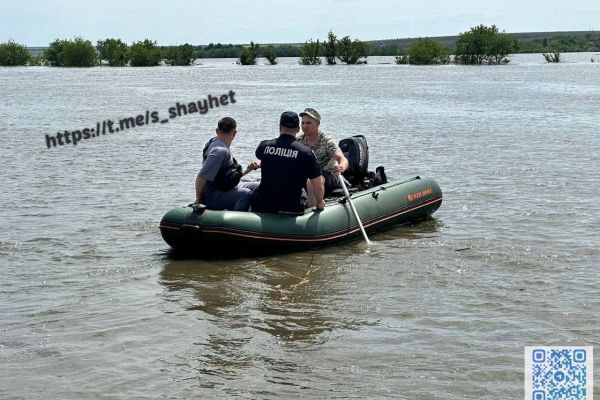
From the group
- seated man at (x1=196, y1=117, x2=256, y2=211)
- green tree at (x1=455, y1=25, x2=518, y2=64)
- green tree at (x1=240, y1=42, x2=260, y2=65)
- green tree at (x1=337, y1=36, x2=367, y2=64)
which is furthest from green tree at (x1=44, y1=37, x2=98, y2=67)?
seated man at (x1=196, y1=117, x2=256, y2=211)

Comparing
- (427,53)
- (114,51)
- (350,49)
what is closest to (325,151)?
(427,53)

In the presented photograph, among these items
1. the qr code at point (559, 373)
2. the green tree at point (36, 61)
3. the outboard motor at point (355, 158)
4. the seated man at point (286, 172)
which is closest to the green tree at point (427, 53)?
the green tree at point (36, 61)

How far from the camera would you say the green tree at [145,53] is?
90250 mm

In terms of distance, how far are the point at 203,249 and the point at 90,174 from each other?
6907 millimetres

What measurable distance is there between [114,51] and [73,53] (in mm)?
4169

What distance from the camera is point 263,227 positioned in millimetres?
9086

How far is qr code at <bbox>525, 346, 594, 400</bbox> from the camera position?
571 cm

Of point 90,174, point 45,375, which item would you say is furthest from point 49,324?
point 90,174

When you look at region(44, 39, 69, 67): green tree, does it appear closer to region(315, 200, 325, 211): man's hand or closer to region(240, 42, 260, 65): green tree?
region(240, 42, 260, 65): green tree

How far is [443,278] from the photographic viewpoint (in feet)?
27.7

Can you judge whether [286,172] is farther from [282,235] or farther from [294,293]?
[294,293]

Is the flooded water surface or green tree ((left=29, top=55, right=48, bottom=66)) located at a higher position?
green tree ((left=29, top=55, right=48, bottom=66))

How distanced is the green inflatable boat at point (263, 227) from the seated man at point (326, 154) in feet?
0.79

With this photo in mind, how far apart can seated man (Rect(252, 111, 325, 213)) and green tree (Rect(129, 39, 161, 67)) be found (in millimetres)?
83196
